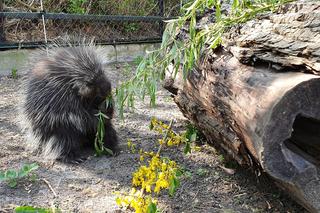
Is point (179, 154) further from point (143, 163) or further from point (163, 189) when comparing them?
point (163, 189)

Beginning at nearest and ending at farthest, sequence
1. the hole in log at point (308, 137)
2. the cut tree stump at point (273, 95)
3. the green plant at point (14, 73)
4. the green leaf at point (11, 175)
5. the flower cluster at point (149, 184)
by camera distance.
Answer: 1. the cut tree stump at point (273, 95)
2. the hole in log at point (308, 137)
3. the flower cluster at point (149, 184)
4. the green leaf at point (11, 175)
5. the green plant at point (14, 73)

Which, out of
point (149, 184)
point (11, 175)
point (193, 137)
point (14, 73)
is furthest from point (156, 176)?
point (14, 73)

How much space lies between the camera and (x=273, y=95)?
5.84ft

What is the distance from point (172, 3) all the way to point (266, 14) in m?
5.16

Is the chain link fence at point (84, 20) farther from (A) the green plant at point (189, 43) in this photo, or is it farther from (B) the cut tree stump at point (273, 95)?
(B) the cut tree stump at point (273, 95)

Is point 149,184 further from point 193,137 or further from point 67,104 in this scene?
point 67,104

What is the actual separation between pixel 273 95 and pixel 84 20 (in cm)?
515

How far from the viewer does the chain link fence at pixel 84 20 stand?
6090 mm

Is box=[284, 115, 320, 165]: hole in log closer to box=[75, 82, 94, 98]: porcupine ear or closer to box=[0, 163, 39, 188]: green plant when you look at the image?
box=[0, 163, 39, 188]: green plant

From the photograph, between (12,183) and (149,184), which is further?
(12,183)

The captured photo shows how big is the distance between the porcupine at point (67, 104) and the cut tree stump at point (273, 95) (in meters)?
0.89

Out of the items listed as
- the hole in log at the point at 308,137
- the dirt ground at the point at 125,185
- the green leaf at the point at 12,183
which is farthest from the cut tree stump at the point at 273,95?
the green leaf at the point at 12,183

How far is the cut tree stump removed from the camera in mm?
1753

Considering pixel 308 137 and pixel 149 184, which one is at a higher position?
pixel 308 137
